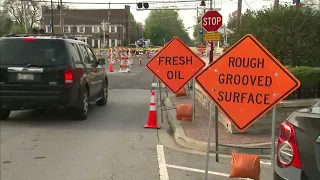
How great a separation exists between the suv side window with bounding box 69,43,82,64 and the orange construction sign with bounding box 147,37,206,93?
5.21ft

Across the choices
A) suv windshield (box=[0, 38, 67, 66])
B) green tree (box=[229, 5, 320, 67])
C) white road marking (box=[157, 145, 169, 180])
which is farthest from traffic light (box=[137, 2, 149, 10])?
white road marking (box=[157, 145, 169, 180])

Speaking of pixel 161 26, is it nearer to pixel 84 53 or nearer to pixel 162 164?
pixel 84 53

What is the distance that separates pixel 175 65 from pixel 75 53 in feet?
7.29

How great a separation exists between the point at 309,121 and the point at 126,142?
466cm

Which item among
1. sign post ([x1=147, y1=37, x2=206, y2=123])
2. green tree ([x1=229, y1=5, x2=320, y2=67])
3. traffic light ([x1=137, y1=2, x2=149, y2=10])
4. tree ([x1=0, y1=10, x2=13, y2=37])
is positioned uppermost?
tree ([x1=0, y1=10, x2=13, y2=37])

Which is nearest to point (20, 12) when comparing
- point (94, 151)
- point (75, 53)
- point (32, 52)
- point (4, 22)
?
point (4, 22)

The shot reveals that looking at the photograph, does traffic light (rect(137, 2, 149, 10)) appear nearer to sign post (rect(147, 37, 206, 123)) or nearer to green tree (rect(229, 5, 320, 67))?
green tree (rect(229, 5, 320, 67))

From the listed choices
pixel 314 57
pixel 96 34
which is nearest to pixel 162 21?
pixel 96 34

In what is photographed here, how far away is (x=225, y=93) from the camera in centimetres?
535

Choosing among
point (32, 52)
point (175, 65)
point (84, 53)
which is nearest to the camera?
point (32, 52)

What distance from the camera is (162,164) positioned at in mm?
6102

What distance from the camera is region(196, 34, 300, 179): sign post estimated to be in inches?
199

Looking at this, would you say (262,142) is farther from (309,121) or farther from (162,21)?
(162,21)

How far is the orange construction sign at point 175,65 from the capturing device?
8922 mm
